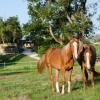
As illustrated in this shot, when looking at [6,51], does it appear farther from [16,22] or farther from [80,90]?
[80,90]

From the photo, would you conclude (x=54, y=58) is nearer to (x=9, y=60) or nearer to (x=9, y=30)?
(x=9, y=60)

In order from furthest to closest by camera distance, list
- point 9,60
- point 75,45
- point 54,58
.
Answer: point 9,60
point 54,58
point 75,45

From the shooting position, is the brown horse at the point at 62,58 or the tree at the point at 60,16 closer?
the brown horse at the point at 62,58

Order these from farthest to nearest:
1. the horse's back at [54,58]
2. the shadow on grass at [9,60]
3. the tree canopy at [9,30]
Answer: the tree canopy at [9,30] → the shadow on grass at [9,60] → the horse's back at [54,58]

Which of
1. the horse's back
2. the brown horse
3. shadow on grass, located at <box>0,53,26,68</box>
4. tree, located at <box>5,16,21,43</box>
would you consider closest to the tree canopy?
tree, located at <box>5,16,21,43</box>

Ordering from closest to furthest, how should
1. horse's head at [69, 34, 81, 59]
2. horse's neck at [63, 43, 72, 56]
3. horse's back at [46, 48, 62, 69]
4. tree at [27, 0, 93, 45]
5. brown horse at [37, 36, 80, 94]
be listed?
horse's head at [69, 34, 81, 59]
brown horse at [37, 36, 80, 94]
horse's neck at [63, 43, 72, 56]
horse's back at [46, 48, 62, 69]
tree at [27, 0, 93, 45]

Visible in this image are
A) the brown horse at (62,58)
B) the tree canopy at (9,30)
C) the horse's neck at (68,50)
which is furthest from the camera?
the tree canopy at (9,30)

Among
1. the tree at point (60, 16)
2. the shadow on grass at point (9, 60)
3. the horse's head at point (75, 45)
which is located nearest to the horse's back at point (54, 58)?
the horse's head at point (75, 45)

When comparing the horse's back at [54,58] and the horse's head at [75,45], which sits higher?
the horse's head at [75,45]

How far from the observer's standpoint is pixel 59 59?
44.8 feet

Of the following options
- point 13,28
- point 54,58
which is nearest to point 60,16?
point 54,58

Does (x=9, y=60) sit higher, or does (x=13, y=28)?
(x=13, y=28)

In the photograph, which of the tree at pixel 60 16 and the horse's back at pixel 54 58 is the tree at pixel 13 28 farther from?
the horse's back at pixel 54 58

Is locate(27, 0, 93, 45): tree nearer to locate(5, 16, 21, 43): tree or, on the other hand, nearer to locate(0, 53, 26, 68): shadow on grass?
locate(0, 53, 26, 68): shadow on grass
